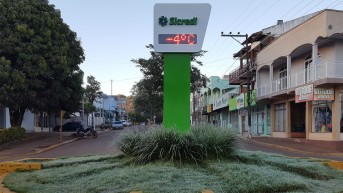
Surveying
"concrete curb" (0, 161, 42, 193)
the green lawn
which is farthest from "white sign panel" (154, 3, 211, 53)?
"concrete curb" (0, 161, 42, 193)

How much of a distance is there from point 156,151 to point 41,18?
17.4m

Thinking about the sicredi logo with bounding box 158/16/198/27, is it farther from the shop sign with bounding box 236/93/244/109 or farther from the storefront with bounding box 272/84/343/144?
the shop sign with bounding box 236/93/244/109

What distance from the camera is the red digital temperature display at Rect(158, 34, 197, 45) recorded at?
33.8 feet

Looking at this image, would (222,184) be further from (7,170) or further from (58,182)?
(7,170)

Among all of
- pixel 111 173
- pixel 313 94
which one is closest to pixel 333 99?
pixel 313 94

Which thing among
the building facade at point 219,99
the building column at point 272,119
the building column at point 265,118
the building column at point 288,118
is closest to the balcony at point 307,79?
the building column at point 288,118

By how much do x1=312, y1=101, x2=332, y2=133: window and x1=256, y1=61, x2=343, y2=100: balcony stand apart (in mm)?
→ 1569

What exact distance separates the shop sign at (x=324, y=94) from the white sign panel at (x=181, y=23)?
10.3 meters

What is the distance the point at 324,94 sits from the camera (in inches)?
702

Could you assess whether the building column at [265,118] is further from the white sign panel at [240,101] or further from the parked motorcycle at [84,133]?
the parked motorcycle at [84,133]

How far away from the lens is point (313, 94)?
58.9 ft

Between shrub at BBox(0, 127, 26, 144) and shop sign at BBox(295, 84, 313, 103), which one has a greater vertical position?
shop sign at BBox(295, 84, 313, 103)

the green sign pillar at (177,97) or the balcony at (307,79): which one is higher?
the balcony at (307,79)

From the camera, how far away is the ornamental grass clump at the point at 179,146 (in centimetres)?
747
